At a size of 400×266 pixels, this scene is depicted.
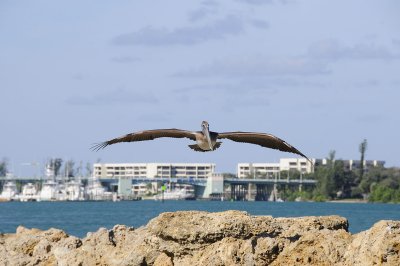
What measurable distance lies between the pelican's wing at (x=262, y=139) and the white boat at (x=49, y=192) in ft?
470

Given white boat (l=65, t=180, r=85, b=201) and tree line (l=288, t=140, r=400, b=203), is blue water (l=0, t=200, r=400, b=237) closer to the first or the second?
tree line (l=288, t=140, r=400, b=203)

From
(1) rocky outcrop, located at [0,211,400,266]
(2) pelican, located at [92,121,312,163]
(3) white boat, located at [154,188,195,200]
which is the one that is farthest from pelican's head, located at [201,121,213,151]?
(3) white boat, located at [154,188,195,200]

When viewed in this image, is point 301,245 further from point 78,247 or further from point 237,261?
point 78,247

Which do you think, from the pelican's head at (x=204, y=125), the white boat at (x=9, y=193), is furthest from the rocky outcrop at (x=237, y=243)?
the white boat at (x=9, y=193)

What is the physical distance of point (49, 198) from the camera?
15938cm

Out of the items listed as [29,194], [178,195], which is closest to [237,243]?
[29,194]

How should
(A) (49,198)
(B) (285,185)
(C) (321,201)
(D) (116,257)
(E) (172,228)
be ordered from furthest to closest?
(B) (285,185), (A) (49,198), (C) (321,201), (D) (116,257), (E) (172,228)


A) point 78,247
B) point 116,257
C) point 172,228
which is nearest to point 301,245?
point 172,228

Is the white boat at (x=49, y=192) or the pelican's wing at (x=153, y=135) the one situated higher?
the white boat at (x=49, y=192)

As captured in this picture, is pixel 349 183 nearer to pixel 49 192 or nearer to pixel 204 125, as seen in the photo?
pixel 49 192

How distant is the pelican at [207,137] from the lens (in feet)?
50.8

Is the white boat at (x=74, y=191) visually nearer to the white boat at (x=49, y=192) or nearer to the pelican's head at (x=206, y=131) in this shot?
the white boat at (x=49, y=192)

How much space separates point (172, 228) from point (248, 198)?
532 ft

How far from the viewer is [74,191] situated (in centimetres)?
15938
